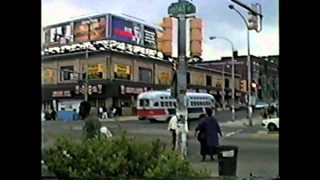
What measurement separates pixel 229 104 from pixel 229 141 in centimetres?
104

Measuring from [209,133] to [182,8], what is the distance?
185cm

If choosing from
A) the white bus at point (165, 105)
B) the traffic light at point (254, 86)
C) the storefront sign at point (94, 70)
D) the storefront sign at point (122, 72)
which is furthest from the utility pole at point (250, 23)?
the storefront sign at point (94, 70)

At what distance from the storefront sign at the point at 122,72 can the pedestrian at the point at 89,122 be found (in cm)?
55

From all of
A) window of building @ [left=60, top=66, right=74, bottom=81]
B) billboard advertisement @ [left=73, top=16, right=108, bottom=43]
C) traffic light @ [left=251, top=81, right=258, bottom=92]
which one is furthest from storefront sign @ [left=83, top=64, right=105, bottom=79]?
traffic light @ [left=251, top=81, right=258, bottom=92]

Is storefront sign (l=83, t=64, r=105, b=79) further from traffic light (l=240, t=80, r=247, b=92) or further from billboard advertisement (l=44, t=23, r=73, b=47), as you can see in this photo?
traffic light (l=240, t=80, r=247, b=92)

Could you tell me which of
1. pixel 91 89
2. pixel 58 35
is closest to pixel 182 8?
pixel 91 89

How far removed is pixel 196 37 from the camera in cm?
509

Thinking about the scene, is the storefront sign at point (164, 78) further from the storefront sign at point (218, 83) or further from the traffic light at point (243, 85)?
the traffic light at point (243, 85)

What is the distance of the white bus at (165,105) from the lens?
4807 mm

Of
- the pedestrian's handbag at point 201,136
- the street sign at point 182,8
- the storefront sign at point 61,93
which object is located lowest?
the pedestrian's handbag at point 201,136

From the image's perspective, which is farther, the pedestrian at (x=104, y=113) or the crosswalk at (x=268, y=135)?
the pedestrian at (x=104, y=113)
